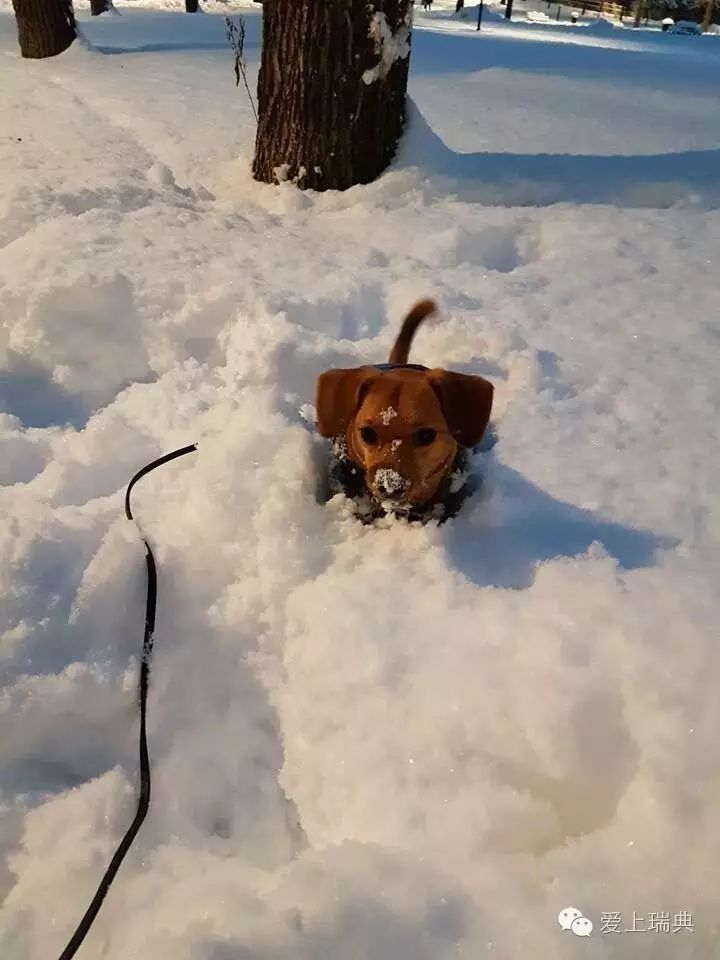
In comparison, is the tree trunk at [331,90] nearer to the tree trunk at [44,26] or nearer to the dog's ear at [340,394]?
the dog's ear at [340,394]

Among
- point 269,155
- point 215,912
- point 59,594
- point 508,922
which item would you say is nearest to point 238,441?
point 59,594

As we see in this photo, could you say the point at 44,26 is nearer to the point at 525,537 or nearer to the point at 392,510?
the point at 392,510

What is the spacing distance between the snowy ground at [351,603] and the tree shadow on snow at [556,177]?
314 millimetres

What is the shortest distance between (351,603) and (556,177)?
9.22ft

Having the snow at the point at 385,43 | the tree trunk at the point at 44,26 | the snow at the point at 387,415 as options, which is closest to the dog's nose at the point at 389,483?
the snow at the point at 387,415

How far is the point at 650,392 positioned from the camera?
213 cm

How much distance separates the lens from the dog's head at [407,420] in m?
1.67

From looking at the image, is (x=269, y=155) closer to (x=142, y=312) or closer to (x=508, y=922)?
(x=142, y=312)

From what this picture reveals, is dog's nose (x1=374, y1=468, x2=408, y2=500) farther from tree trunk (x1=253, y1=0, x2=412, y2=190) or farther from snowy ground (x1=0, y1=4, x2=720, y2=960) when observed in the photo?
tree trunk (x1=253, y1=0, x2=412, y2=190)

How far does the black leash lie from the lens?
1.12 meters

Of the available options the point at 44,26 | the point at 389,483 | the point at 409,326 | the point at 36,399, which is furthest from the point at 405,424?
the point at 44,26

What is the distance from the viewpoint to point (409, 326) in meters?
2.06

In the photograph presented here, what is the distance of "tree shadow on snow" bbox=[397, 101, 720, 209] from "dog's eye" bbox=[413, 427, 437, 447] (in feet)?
6.99

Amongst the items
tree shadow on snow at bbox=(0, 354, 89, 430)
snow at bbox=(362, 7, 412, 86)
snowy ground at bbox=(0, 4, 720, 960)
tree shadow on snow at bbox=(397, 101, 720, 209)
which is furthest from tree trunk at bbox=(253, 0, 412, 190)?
tree shadow on snow at bbox=(0, 354, 89, 430)
